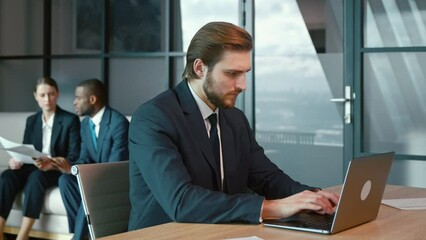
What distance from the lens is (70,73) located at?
6164mm

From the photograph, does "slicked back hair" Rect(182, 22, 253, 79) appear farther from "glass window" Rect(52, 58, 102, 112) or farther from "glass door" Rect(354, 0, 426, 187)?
"glass window" Rect(52, 58, 102, 112)

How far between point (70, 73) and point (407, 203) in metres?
4.38

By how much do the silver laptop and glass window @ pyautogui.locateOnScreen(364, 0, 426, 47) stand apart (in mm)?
2811

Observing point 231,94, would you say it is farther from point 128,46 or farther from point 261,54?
point 128,46

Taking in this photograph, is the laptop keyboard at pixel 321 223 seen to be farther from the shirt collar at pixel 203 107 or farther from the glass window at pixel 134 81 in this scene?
the glass window at pixel 134 81

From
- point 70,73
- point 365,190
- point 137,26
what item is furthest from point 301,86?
point 365,190

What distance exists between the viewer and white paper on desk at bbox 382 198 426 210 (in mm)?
2236

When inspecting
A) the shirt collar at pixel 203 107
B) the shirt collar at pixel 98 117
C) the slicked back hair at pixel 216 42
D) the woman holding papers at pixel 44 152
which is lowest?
the woman holding papers at pixel 44 152

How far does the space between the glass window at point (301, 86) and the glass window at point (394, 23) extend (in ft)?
0.70

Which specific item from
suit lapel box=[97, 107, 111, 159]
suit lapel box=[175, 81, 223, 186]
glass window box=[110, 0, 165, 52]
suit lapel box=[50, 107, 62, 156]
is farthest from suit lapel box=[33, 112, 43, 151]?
suit lapel box=[175, 81, 223, 186]

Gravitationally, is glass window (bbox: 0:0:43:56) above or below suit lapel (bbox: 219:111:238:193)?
above

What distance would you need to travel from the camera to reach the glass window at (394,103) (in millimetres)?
4621

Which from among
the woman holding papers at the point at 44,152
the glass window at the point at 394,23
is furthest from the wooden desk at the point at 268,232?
the woman holding papers at the point at 44,152

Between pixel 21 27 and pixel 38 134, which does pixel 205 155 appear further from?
pixel 21 27
